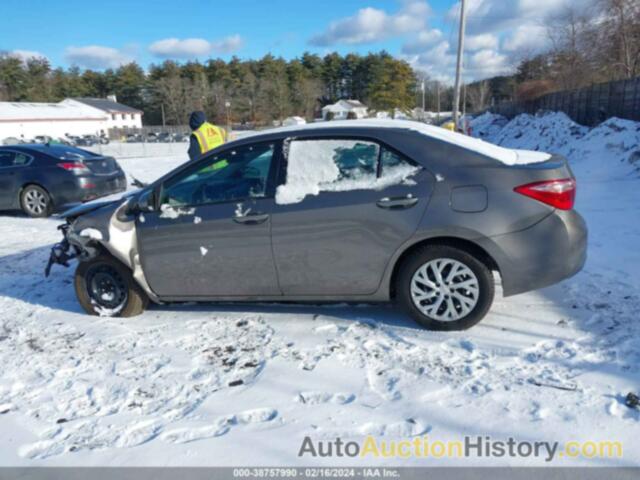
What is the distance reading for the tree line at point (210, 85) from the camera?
78062 millimetres

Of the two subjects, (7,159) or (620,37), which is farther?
(620,37)

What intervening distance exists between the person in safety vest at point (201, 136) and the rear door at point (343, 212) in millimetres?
3189

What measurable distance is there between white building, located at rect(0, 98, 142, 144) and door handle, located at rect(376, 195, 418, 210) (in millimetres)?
63048

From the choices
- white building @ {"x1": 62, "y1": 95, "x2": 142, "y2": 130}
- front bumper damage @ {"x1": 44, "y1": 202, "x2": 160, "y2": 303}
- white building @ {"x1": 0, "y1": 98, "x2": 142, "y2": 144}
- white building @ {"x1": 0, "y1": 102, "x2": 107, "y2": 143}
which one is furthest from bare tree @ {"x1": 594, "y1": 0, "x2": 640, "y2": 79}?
white building @ {"x1": 62, "y1": 95, "x2": 142, "y2": 130}

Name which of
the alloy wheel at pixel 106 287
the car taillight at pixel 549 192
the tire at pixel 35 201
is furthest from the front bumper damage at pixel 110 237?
the tire at pixel 35 201

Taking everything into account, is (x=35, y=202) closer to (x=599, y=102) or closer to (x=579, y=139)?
(x=579, y=139)

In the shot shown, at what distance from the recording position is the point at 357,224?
3.72m

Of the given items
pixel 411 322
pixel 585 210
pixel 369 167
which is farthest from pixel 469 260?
pixel 585 210

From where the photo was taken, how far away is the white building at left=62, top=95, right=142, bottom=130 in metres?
76.6

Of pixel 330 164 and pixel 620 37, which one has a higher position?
pixel 620 37

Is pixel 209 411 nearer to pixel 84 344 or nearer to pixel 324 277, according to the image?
pixel 324 277

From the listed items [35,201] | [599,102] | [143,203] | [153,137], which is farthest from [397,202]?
[153,137]

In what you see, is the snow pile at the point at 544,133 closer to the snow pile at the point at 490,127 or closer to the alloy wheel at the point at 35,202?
the snow pile at the point at 490,127

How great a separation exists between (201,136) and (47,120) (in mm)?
68622
